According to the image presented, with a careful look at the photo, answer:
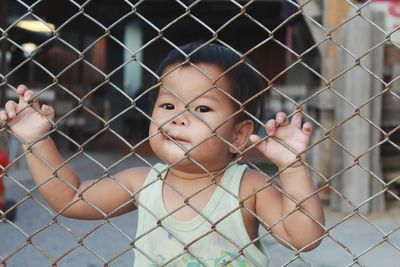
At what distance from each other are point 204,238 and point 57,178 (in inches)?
21.9

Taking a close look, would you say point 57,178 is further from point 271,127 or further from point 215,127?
point 271,127

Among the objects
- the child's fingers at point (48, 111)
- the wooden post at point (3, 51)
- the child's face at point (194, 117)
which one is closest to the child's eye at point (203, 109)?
the child's face at point (194, 117)

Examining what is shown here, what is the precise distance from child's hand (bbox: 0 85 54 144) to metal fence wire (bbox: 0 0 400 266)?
3 centimetres

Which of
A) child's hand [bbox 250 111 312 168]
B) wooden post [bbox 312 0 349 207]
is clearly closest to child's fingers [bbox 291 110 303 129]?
child's hand [bbox 250 111 312 168]

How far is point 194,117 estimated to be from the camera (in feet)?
7.50

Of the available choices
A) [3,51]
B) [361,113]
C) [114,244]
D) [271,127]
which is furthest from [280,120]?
[3,51]

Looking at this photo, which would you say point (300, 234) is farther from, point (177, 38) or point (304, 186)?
point (177, 38)

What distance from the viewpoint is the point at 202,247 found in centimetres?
231

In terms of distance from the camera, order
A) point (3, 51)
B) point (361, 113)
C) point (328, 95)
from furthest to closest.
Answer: point (3, 51), point (328, 95), point (361, 113)

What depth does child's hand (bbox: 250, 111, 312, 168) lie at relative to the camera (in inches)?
83.0

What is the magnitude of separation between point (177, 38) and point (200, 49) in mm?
13789

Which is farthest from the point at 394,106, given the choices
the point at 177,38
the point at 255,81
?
the point at 177,38

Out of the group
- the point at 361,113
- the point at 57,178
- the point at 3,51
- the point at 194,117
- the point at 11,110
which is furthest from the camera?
the point at 3,51

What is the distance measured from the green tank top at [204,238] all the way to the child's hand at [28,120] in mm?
395
